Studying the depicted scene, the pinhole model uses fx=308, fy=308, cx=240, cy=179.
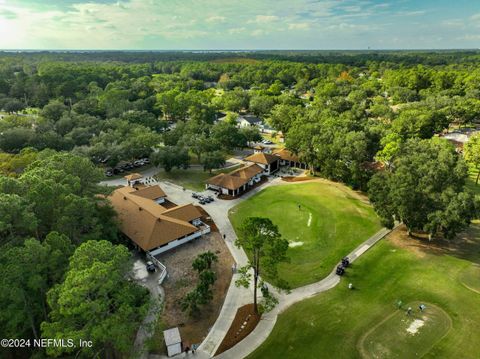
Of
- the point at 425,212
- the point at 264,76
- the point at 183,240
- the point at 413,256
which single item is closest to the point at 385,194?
the point at 425,212

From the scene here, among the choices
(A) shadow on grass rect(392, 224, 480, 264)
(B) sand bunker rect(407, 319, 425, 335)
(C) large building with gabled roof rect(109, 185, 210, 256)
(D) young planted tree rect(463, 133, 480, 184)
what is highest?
(D) young planted tree rect(463, 133, 480, 184)

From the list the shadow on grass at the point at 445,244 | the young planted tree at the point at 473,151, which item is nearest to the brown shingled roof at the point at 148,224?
the shadow on grass at the point at 445,244

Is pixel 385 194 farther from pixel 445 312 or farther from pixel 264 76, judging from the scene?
pixel 264 76

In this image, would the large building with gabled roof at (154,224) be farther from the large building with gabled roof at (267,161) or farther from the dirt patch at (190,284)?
the large building with gabled roof at (267,161)

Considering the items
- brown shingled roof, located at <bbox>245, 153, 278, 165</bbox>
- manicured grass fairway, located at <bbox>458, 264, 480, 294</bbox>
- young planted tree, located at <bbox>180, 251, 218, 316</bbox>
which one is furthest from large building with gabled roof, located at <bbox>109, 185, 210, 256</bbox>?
manicured grass fairway, located at <bbox>458, 264, 480, 294</bbox>

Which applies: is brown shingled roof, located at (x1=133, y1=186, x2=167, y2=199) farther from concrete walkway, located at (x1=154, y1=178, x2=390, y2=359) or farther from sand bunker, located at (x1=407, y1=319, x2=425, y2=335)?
sand bunker, located at (x1=407, y1=319, x2=425, y2=335)

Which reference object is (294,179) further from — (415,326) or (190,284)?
(415,326)

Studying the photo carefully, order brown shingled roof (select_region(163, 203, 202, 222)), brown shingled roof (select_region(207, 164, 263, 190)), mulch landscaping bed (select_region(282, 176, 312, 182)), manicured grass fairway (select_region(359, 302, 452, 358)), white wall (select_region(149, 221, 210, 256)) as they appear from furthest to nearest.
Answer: mulch landscaping bed (select_region(282, 176, 312, 182))
brown shingled roof (select_region(207, 164, 263, 190))
brown shingled roof (select_region(163, 203, 202, 222))
white wall (select_region(149, 221, 210, 256))
manicured grass fairway (select_region(359, 302, 452, 358))

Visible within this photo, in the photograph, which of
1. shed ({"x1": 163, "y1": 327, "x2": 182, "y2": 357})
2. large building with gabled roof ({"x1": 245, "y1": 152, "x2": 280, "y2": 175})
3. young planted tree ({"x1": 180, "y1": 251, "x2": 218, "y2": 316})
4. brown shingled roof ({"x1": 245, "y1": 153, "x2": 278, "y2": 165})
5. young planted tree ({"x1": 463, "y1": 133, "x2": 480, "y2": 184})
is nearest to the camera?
shed ({"x1": 163, "y1": 327, "x2": 182, "y2": 357})
